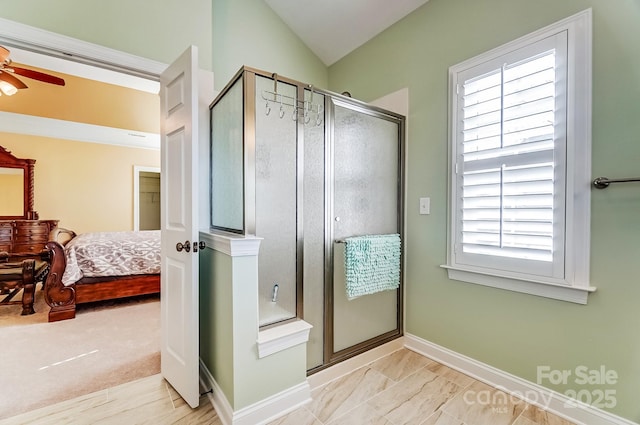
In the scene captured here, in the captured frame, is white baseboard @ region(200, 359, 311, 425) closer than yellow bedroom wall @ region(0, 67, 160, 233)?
Yes

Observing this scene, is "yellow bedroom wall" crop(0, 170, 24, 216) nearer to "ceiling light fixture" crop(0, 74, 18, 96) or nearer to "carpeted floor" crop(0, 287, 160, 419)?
"carpeted floor" crop(0, 287, 160, 419)

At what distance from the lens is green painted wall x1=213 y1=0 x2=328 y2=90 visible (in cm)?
229

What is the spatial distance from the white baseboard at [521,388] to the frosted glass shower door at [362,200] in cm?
35

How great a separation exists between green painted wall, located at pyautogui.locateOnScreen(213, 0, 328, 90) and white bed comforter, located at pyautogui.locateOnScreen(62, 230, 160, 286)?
2.45 meters

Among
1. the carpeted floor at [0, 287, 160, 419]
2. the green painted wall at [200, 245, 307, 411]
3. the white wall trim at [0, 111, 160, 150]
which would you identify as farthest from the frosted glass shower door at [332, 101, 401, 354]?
the white wall trim at [0, 111, 160, 150]

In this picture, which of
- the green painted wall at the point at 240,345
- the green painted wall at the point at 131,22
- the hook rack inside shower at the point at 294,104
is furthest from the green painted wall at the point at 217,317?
the green painted wall at the point at 131,22

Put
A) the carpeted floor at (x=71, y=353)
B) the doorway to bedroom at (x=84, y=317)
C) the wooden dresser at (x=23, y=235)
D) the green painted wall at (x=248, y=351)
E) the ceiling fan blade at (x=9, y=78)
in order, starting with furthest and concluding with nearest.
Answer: the wooden dresser at (x=23, y=235), the ceiling fan blade at (x=9, y=78), the doorway to bedroom at (x=84, y=317), the carpeted floor at (x=71, y=353), the green painted wall at (x=248, y=351)

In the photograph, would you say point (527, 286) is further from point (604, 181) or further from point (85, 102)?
point (85, 102)

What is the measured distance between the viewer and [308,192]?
6.01ft

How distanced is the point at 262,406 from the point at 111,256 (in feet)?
9.45

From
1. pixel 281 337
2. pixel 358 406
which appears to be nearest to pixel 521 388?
pixel 358 406

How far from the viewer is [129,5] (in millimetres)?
1822

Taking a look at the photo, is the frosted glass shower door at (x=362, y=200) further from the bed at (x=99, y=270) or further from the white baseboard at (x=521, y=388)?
the bed at (x=99, y=270)

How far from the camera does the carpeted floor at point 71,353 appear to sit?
70.3 inches
